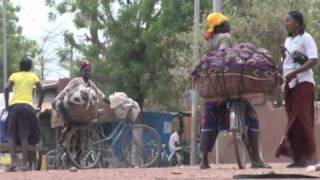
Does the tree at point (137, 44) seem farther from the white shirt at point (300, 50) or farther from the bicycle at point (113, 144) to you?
the white shirt at point (300, 50)

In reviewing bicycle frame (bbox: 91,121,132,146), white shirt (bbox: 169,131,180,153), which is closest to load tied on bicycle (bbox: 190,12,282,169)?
bicycle frame (bbox: 91,121,132,146)

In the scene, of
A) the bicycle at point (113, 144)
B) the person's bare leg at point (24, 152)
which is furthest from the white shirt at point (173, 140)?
the person's bare leg at point (24, 152)

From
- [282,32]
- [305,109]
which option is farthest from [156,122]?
[305,109]

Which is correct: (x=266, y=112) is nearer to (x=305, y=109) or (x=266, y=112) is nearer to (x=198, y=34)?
(x=198, y=34)

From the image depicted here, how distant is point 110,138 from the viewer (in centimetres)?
1405

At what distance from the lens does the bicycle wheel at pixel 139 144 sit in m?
14.1

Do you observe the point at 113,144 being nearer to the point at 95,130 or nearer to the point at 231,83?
the point at 95,130

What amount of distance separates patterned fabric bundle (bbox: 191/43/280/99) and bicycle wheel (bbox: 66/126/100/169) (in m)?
4.40

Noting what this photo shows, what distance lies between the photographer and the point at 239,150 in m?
10.1

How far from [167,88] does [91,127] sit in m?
A: 20.2

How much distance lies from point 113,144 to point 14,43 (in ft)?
118

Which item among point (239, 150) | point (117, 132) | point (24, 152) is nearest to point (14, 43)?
point (117, 132)

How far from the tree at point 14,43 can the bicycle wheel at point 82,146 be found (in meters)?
34.9

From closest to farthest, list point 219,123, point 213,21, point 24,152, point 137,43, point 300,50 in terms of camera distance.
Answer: point 300,50 → point 219,123 → point 213,21 → point 24,152 → point 137,43
